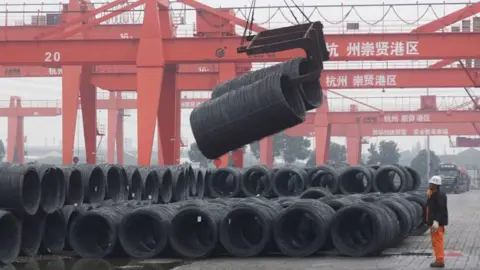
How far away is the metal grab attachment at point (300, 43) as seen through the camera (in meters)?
8.92

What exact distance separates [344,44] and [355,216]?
1210 cm

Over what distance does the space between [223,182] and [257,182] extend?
898 mm

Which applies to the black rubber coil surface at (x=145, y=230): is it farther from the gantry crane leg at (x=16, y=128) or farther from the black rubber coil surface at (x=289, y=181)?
the gantry crane leg at (x=16, y=128)

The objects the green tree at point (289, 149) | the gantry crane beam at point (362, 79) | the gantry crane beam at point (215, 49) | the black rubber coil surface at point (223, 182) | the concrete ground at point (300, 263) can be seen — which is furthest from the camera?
the green tree at point (289, 149)

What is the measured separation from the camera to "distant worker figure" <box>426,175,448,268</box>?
9.79 metres

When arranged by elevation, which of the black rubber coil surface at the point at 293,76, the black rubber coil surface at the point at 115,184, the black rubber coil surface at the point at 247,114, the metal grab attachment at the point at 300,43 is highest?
the metal grab attachment at the point at 300,43

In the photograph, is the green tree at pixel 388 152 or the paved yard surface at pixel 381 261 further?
the green tree at pixel 388 152

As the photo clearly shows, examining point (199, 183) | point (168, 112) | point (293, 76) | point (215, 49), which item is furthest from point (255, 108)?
point (168, 112)

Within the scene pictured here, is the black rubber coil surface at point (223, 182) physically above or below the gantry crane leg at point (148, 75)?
below

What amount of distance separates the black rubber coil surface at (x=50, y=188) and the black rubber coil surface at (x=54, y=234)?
0.62m

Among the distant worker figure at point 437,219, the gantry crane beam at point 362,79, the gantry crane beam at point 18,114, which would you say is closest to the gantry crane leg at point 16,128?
the gantry crane beam at point 18,114

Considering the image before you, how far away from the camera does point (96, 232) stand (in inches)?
477

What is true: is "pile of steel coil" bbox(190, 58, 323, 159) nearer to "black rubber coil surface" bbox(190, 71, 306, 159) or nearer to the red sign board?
"black rubber coil surface" bbox(190, 71, 306, 159)

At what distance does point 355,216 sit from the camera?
1162 centimetres
